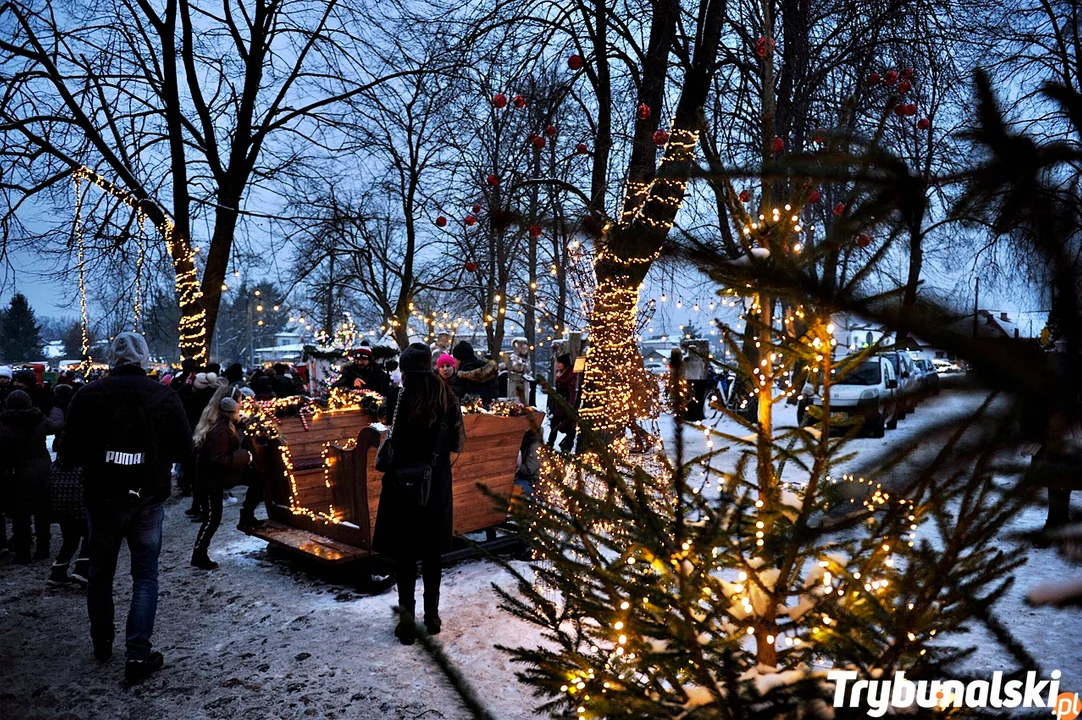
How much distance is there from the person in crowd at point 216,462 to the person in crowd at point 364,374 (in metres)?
3.72

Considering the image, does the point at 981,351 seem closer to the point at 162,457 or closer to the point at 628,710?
the point at 628,710

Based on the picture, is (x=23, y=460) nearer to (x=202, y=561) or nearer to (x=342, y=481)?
(x=202, y=561)

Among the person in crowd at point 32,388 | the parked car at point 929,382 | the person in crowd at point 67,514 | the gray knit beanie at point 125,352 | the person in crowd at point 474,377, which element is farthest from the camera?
the person in crowd at point 474,377

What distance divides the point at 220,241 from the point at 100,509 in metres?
10.3

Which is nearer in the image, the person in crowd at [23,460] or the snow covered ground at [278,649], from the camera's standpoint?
the snow covered ground at [278,649]

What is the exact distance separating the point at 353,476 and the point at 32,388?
15.3 ft

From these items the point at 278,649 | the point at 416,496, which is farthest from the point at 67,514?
the point at 416,496

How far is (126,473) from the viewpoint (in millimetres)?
4707

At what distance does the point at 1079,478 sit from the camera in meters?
0.75

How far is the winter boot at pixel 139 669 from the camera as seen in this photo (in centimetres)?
466

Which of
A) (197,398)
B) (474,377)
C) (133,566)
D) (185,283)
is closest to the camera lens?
(133,566)

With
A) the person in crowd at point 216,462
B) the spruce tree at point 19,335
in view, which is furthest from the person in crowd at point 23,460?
the spruce tree at point 19,335

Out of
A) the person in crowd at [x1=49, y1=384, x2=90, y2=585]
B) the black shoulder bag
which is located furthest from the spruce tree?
the black shoulder bag

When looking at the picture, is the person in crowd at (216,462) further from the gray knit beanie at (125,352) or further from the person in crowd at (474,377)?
the person in crowd at (474,377)
